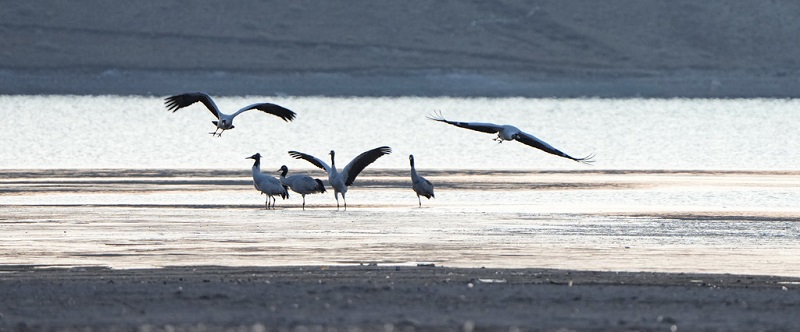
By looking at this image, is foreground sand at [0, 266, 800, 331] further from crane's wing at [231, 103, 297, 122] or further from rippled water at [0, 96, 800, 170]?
rippled water at [0, 96, 800, 170]

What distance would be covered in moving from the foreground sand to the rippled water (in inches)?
852

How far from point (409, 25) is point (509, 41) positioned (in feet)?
28.4

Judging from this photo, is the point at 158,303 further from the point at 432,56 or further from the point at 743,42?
the point at 743,42

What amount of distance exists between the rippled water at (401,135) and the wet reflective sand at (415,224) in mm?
7240

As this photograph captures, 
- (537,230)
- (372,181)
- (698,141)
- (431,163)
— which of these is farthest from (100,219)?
(698,141)

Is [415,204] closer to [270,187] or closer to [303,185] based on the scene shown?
[303,185]

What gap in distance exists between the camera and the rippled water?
41531 mm

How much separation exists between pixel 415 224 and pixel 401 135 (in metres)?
40.2

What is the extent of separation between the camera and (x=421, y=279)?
1509 cm

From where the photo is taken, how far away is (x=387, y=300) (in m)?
13.4

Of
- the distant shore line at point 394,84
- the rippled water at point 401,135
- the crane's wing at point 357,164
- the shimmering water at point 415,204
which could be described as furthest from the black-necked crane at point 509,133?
the distant shore line at point 394,84

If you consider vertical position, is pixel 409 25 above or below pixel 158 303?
above

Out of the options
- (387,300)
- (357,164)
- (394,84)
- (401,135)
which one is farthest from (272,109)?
(394,84)

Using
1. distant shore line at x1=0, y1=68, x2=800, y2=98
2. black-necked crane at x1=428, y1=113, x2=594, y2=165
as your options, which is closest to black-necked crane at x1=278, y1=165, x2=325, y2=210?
black-necked crane at x1=428, y1=113, x2=594, y2=165
